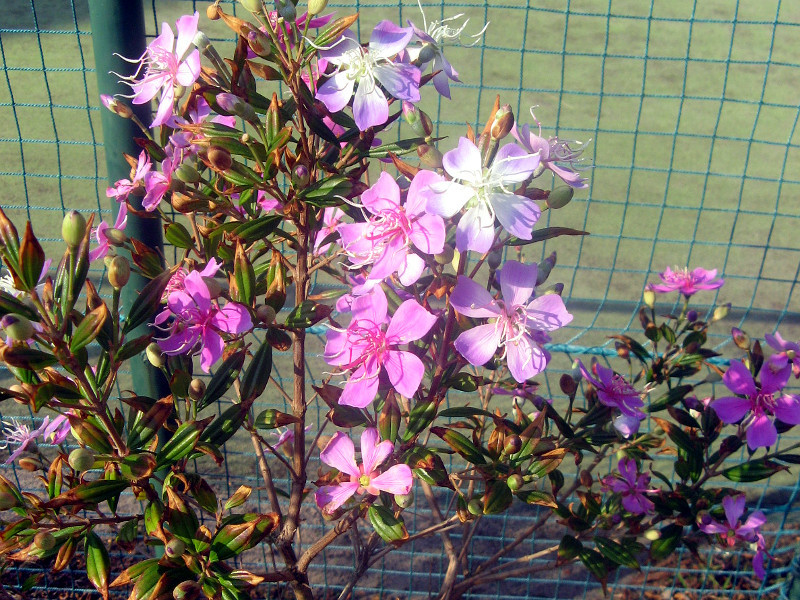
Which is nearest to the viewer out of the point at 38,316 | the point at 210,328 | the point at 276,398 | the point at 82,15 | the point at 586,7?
the point at 38,316

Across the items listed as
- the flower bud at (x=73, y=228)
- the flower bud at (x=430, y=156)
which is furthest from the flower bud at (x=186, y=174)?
the flower bud at (x=430, y=156)

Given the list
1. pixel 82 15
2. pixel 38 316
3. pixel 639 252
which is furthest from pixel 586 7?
pixel 38 316

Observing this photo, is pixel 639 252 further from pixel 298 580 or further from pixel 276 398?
pixel 298 580

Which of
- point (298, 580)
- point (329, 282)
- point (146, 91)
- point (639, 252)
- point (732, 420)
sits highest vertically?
point (146, 91)

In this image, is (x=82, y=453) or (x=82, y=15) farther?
(x=82, y=15)

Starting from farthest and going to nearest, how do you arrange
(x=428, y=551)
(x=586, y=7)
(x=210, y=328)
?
(x=586, y=7), (x=428, y=551), (x=210, y=328)

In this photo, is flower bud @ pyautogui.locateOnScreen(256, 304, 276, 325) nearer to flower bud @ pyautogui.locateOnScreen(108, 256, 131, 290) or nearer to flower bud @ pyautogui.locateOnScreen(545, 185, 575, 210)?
flower bud @ pyautogui.locateOnScreen(108, 256, 131, 290)
